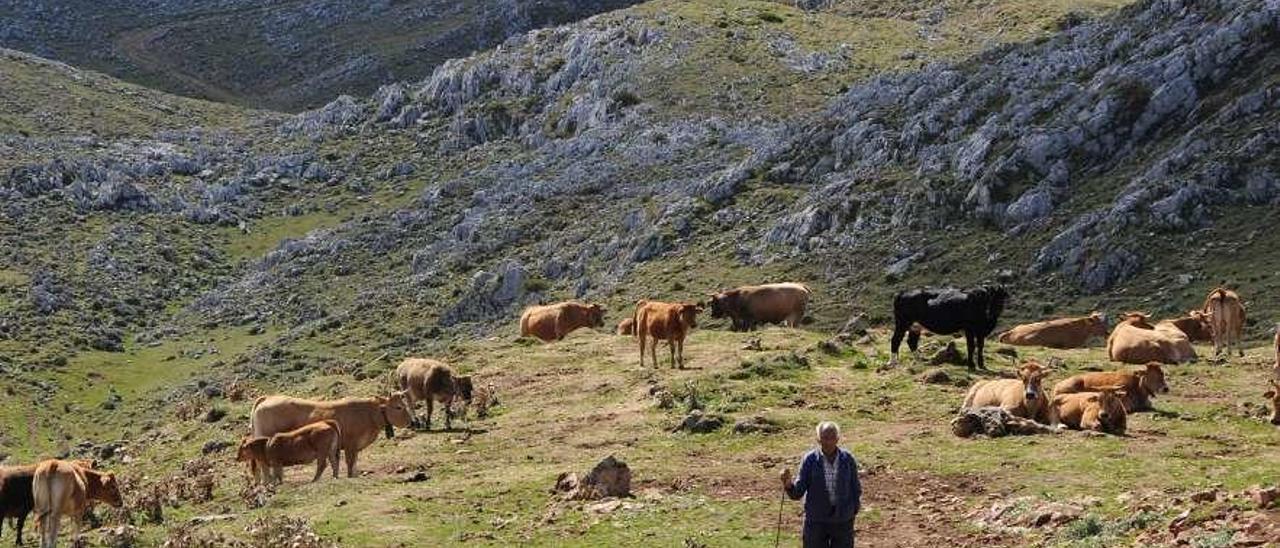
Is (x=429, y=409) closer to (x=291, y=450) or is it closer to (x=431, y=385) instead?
(x=431, y=385)

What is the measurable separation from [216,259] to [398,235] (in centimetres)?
1726

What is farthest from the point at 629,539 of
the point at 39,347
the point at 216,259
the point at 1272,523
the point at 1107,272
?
the point at 216,259

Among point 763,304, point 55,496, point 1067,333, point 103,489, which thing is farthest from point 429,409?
point 1067,333

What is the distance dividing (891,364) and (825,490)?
18767 millimetres

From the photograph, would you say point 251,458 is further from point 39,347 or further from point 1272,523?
point 39,347

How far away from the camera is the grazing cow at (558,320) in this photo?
48250 mm

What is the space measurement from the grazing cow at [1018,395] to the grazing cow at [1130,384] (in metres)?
1.14

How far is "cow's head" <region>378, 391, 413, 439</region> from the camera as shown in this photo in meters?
28.7

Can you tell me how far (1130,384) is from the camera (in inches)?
1050

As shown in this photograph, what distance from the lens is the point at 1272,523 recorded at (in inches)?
600

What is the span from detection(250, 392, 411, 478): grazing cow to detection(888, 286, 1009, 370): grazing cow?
1205cm

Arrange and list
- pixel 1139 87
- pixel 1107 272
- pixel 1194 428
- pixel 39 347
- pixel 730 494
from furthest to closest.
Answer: pixel 39 347
pixel 1139 87
pixel 1107 272
pixel 1194 428
pixel 730 494

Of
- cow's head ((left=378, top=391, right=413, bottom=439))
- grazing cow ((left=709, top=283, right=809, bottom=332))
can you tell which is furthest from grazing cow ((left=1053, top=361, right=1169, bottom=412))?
grazing cow ((left=709, top=283, right=809, bottom=332))

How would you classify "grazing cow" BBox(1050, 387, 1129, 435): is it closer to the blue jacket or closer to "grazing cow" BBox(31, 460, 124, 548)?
the blue jacket
